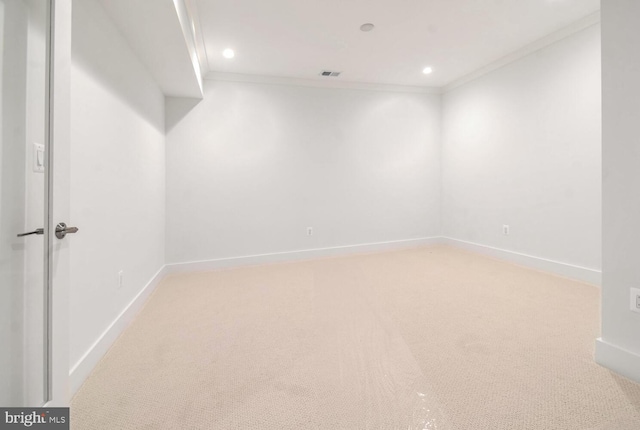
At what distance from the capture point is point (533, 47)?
3328 mm

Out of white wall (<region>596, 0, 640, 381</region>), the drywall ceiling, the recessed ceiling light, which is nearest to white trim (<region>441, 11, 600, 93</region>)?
white wall (<region>596, 0, 640, 381</region>)

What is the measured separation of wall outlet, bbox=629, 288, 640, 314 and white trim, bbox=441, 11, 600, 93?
8.88 ft

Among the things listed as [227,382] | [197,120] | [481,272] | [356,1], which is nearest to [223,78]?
[197,120]

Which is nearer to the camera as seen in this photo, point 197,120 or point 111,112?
point 111,112

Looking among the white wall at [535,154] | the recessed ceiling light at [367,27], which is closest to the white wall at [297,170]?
the white wall at [535,154]

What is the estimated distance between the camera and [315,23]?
275cm

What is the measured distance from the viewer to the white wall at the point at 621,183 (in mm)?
1445

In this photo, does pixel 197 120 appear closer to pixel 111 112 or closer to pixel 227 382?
pixel 111 112

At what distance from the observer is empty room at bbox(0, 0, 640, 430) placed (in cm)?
109

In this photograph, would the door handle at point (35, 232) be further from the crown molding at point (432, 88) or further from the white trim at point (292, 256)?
the crown molding at point (432, 88)

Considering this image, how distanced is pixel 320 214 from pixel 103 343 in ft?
9.57

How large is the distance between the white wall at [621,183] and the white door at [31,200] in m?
2.45

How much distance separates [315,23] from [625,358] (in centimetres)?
322

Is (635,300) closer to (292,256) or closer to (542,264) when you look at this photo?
(542,264)
